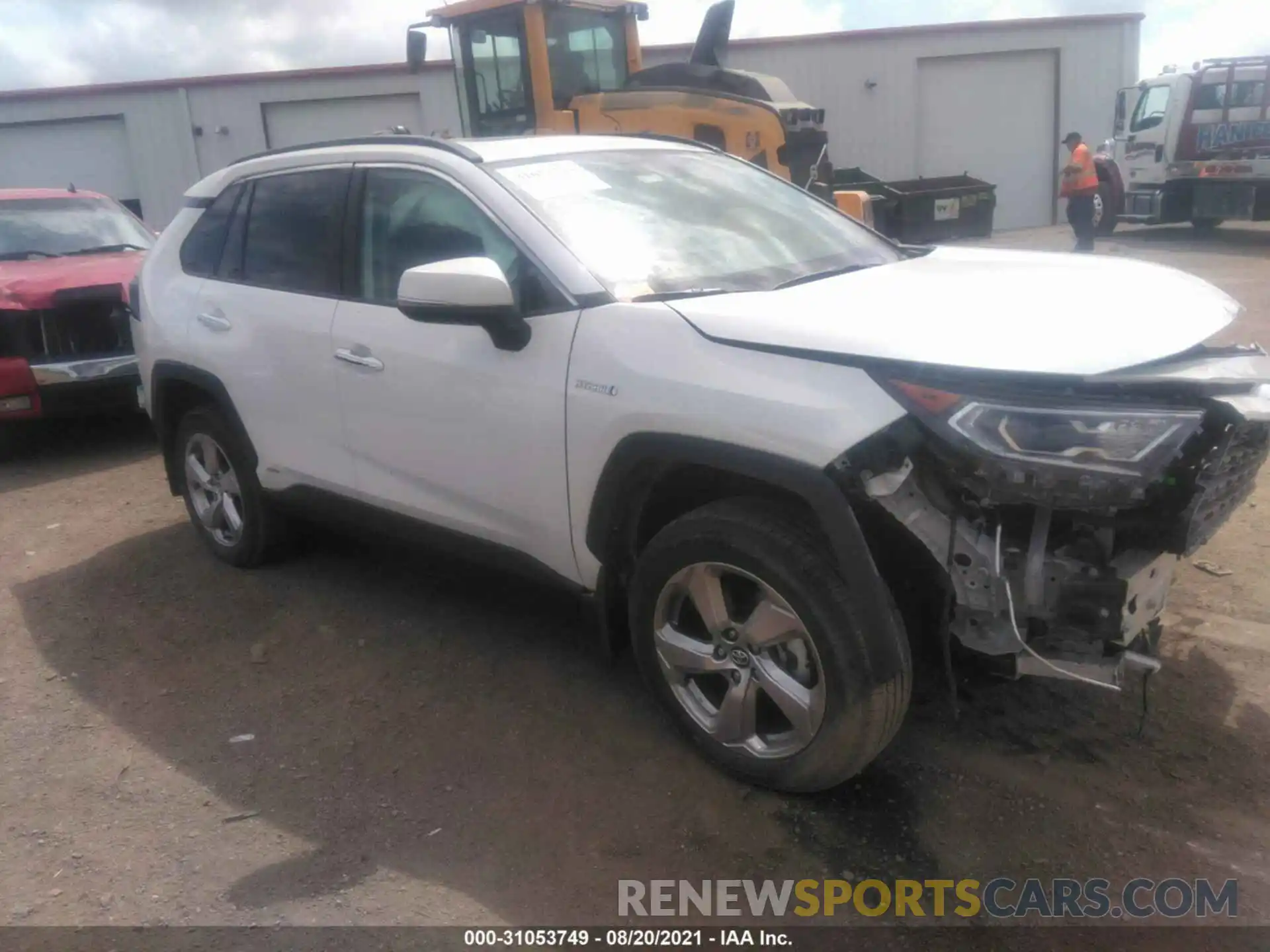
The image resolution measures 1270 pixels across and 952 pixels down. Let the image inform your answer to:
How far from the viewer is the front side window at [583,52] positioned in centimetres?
1028

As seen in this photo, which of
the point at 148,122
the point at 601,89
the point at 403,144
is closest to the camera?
the point at 403,144

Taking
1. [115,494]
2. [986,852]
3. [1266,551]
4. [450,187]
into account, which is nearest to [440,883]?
[986,852]

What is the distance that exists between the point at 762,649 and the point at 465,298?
4.22 feet

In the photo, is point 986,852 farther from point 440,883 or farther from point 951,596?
point 440,883

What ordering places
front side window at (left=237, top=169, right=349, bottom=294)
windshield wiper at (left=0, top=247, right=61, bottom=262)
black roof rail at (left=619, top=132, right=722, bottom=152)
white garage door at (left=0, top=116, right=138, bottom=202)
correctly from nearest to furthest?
1. front side window at (left=237, top=169, right=349, bottom=294)
2. black roof rail at (left=619, top=132, right=722, bottom=152)
3. windshield wiper at (left=0, top=247, right=61, bottom=262)
4. white garage door at (left=0, top=116, right=138, bottom=202)

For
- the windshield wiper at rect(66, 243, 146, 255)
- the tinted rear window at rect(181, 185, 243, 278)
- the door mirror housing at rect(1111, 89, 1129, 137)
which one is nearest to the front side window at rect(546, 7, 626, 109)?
the windshield wiper at rect(66, 243, 146, 255)

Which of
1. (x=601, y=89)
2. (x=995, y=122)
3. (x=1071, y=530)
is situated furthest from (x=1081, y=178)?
(x=1071, y=530)

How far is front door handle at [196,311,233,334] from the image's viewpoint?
449 centimetres

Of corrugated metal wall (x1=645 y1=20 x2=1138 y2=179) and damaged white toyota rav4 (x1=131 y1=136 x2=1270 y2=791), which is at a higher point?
corrugated metal wall (x1=645 y1=20 x2=1138 y2=179)

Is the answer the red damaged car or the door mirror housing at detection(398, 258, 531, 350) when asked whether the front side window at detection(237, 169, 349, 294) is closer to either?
the door mirror housing at detection(398, 258, 531, 350)

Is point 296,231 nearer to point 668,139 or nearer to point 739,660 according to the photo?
point 668,139

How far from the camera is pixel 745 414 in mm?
2748

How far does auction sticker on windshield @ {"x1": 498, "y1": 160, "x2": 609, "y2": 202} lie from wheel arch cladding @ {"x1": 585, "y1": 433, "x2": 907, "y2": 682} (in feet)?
3.25

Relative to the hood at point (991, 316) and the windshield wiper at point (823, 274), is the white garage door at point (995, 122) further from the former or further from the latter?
the hood at point (991, 316)
